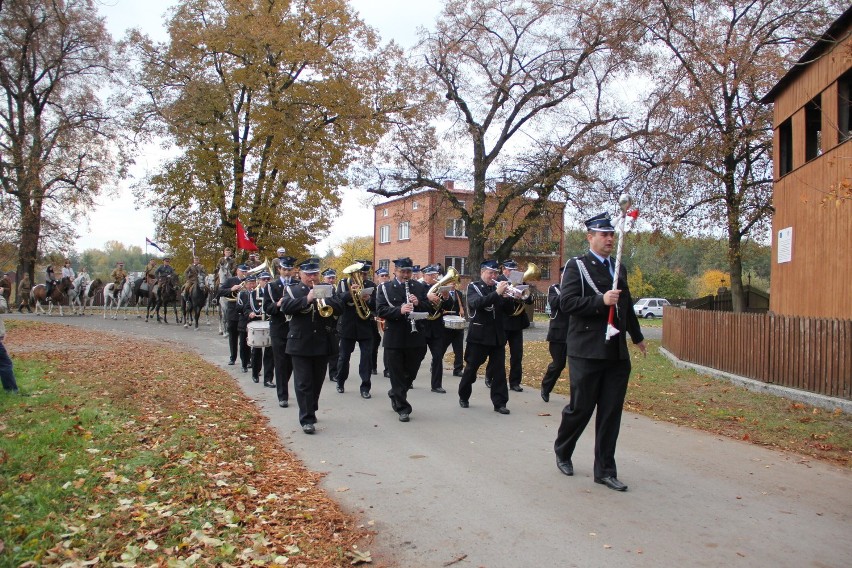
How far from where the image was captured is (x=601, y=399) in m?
6.18

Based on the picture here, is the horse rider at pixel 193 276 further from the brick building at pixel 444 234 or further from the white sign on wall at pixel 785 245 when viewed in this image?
the white sign on wall at pixel 785 245

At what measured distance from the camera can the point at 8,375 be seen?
9188 mm

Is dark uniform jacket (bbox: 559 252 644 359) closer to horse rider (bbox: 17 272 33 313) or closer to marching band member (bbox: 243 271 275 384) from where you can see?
marching band member (bbox: 243 271 275 384)

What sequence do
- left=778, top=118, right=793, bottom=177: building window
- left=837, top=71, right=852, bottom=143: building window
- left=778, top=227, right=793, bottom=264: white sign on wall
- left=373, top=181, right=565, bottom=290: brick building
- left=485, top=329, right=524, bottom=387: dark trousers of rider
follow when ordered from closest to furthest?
left=485, top=329, right=524, bottom=387: dark trousers of rider
left=837, top=71, right=852, bottom=143: building window
left=778, top=227, right=793, bottom=264: white sign on wall
left=778, top=118, right=793, bottom=177: building window
left=373, top=181, right=565, bottom=290: brick building

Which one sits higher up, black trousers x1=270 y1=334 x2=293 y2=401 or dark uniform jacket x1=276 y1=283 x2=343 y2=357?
dark uniform jacket x1=276 y1=283 x2=343 y2=357

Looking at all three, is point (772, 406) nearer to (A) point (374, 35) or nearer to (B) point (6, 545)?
(B) point (6, 545)

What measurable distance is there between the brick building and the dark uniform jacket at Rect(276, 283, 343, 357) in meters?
22.1

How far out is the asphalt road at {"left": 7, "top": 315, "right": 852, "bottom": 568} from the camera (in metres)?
4.56

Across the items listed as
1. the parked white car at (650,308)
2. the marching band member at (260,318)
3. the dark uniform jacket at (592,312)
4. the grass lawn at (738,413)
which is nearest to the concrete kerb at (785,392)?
the grass lawn at (738,413)

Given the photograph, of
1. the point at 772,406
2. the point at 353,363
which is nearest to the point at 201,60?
the point at 353,363

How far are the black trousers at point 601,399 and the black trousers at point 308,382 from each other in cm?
344

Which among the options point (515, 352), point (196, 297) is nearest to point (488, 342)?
point (515, 352)

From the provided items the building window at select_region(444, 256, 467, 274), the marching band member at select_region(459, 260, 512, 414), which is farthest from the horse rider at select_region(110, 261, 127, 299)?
the building window at select_region(444, 256, 467, 274)

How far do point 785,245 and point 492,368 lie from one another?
36.6ft
